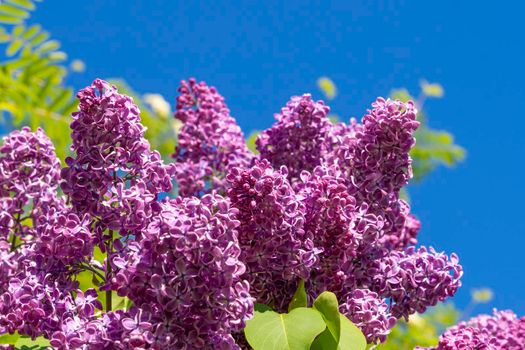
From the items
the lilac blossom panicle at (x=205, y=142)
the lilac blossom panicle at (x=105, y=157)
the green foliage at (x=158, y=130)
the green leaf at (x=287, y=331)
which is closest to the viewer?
the green leaf at (x=287, y=331)

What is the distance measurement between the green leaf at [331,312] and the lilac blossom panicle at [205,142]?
1.65 feet

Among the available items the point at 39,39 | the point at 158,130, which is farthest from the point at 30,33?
the point at 158,130

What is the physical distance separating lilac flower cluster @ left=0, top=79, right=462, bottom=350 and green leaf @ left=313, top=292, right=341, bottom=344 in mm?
65

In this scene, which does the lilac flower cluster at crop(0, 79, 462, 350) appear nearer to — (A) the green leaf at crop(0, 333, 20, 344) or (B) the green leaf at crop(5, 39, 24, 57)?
(A) the green leaf at crop(0, 333, 20, 344)

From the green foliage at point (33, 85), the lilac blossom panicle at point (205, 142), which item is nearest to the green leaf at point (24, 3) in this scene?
the green foliage at point (33, 85)

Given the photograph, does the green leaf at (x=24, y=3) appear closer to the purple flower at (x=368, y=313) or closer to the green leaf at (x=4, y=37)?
the green leaf at (x=4, y=37)

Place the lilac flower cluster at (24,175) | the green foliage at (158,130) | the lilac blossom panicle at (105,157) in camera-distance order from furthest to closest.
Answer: the green foliage at (158,130) < the lilac flower cluster at (24,175) < the lilac blossom panicle at (105,157)

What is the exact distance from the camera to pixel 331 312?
1.30 m

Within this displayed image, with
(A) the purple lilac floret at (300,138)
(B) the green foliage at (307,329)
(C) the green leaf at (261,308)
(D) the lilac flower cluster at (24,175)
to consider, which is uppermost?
(A) the purple lilac floret at (300,138)

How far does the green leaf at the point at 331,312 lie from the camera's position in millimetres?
1294

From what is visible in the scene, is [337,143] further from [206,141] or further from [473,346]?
[473,346]

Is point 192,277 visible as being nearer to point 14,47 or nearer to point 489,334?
point 489,334

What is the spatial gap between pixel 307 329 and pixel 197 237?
0.24 m

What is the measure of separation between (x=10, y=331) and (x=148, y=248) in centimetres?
31
